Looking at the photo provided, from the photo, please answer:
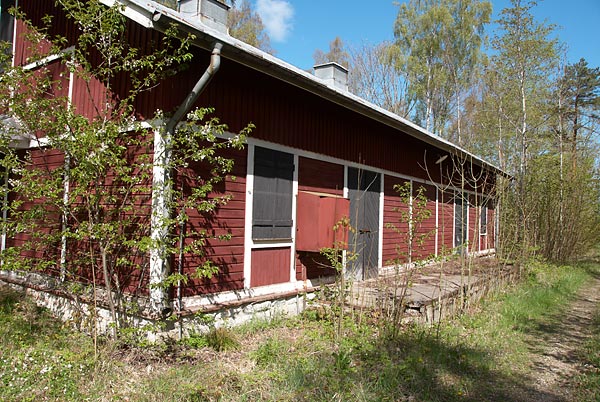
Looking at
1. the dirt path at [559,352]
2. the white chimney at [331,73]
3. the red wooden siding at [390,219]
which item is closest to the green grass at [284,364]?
A: the dirt path at [559,352]

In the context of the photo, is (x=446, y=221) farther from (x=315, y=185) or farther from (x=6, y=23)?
(x=6, y=23)

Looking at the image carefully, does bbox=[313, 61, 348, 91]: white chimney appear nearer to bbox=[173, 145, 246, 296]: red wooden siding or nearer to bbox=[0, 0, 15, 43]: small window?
bbox=[173, 145, 246, 296]: red wooden siding

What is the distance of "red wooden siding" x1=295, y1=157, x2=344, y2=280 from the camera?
22.9ft

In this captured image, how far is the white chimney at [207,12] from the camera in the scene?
259 inches

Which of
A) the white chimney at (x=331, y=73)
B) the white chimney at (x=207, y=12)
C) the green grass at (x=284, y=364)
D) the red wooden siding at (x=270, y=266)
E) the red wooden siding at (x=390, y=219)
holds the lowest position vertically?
the green grass at (x=284, y=364)

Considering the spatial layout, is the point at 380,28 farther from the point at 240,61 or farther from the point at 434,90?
the point at 240,61

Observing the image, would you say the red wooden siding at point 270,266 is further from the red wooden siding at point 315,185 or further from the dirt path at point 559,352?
the dirt path at point 559,352

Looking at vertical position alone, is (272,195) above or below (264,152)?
below

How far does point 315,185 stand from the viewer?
24.0 ft

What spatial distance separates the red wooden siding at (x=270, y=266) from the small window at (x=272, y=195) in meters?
0.19

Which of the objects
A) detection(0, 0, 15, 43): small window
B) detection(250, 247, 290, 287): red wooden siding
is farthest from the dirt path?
detection(0, 0, 15, 43): small window

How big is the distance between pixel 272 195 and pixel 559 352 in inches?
164

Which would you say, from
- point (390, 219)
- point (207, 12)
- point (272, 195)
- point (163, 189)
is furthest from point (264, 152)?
point (390, 219)

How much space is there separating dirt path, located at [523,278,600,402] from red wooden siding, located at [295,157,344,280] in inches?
118
